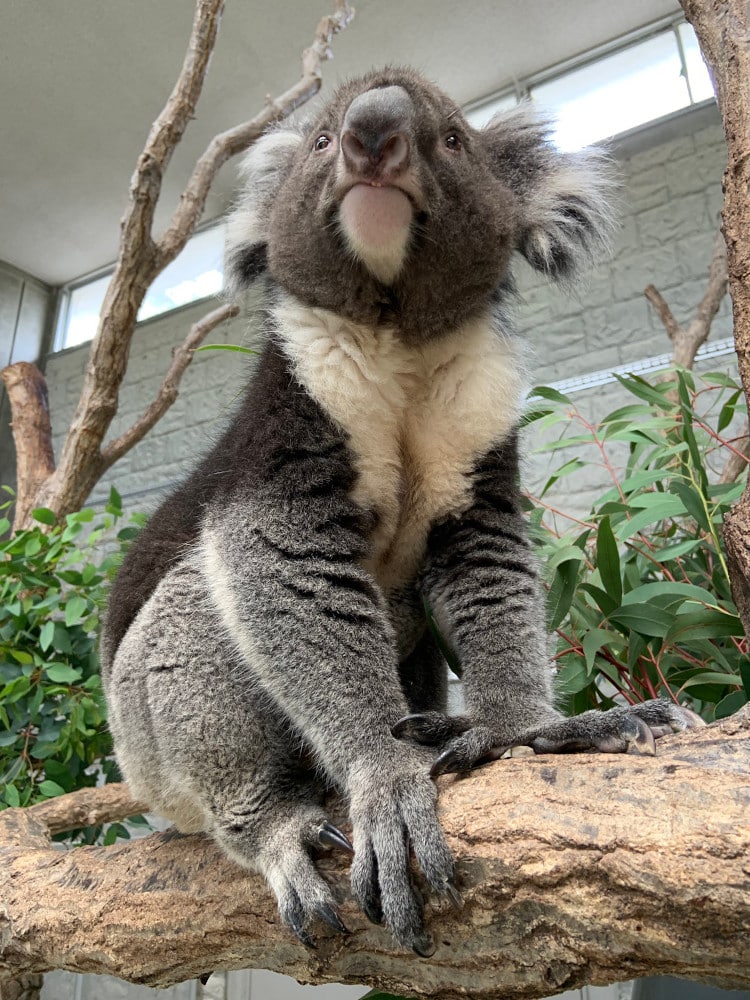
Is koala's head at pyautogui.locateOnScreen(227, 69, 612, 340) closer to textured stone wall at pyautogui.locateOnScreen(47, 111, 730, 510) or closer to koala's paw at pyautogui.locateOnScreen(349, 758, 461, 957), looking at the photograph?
koala's paw at pyautogui.locateOnScreen(349, 758, 461, 957)

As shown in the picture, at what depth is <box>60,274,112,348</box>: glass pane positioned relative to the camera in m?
7.02

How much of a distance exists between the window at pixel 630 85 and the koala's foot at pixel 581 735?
13.0ft

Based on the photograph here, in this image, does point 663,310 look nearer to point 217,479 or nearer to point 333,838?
point 217,479

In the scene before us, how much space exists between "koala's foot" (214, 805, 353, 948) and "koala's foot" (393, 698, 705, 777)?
18cm

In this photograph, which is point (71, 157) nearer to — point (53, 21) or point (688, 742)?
point (53, 21)

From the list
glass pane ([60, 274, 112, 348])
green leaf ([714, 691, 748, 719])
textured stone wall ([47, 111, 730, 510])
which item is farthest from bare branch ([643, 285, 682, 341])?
glass pane ([60, 274, 112, 348])

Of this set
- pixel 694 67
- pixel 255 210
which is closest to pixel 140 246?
pixel 255 210

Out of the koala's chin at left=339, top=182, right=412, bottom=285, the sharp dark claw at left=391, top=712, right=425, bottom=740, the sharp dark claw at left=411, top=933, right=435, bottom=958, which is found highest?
the koala's chin at left=339, top=182, right=412, bottom=285

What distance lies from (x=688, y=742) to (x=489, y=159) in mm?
1153

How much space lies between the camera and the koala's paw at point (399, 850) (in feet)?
3.19

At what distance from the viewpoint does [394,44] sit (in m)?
4.72

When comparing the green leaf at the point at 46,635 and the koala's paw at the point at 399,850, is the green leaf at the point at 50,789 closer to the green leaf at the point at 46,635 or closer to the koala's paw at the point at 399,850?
the green leaf at the point at 46,635

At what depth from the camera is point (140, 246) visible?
3109mm

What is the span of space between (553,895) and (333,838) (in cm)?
36
